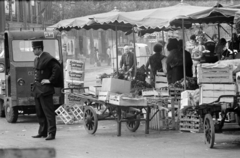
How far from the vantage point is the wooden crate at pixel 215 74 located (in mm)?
9867

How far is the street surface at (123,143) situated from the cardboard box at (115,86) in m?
0.93

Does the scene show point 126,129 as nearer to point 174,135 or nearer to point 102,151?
point 174,135

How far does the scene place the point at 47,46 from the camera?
1583 cm

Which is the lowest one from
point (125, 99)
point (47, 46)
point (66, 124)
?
point (66, 124)

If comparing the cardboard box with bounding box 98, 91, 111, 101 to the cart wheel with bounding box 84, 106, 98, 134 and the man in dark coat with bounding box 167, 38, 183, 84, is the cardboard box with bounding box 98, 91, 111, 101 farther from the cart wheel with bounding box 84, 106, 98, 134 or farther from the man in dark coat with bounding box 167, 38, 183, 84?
the man in dark coat with bounding box 167, 38, 183, 84

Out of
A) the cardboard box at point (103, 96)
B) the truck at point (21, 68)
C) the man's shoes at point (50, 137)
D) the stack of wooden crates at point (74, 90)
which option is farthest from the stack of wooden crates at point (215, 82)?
the truck at point (21, 68)

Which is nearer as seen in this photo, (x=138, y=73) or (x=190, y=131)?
(x=190, y=131)

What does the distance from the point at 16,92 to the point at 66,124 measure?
5.03 ft

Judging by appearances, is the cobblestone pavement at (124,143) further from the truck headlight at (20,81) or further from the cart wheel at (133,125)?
the truck headlight at (20,81)

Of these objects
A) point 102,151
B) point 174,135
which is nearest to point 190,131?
point 174,135

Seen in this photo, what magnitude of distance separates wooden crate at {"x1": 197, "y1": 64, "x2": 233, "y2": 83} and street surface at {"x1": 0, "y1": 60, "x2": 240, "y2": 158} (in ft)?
3.74

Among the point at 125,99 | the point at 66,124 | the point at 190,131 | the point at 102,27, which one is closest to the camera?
the point at 125,99

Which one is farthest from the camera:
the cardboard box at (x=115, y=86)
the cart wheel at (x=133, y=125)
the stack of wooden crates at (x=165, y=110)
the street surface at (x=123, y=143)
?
the stack of wooden crates at (x=165, y=110)

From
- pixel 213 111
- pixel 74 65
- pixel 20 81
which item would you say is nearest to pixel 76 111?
pixel 74 65
